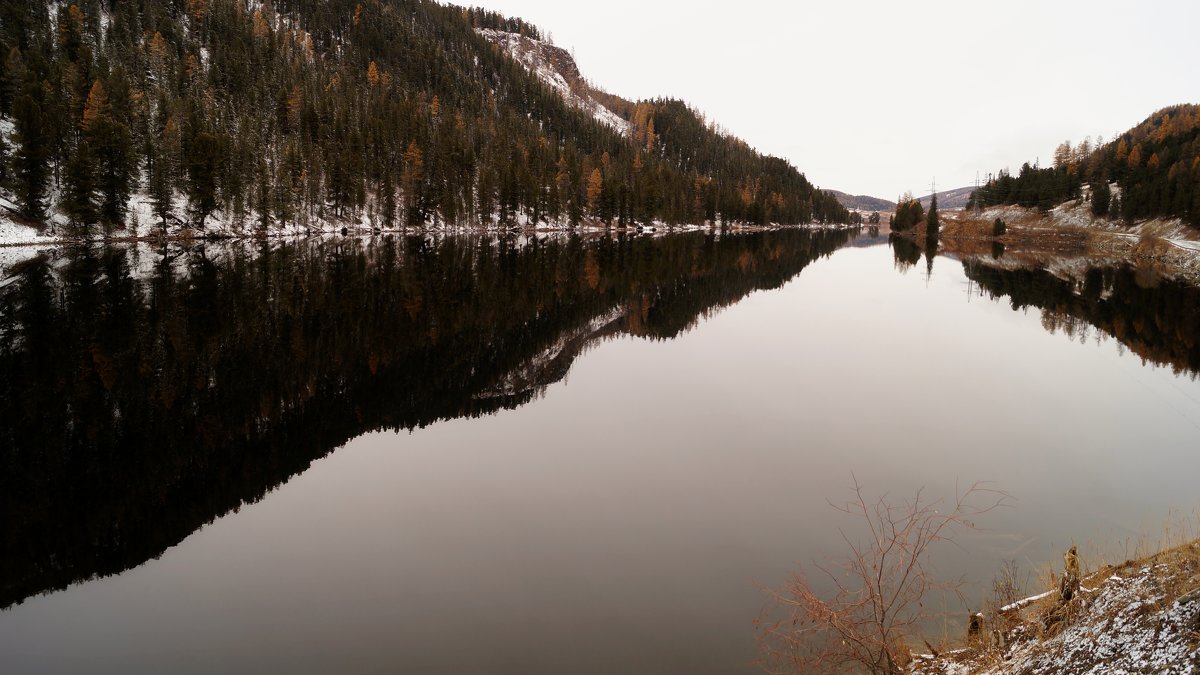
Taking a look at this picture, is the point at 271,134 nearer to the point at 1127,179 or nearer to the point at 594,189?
the point at 594,189

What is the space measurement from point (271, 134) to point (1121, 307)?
10999cm

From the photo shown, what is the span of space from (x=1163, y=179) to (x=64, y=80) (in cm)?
15635

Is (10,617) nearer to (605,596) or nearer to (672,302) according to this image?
(605,596)

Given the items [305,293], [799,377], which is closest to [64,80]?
[305,293]

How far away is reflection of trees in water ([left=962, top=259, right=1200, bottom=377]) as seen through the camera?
88.3ft

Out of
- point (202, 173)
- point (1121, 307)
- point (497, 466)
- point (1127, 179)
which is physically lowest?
point (497, 466)

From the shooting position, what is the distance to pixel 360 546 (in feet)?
34.2

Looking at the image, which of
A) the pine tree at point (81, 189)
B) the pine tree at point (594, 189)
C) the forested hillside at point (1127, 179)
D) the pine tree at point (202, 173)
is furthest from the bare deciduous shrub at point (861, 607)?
the pine tree at point (594, 189)

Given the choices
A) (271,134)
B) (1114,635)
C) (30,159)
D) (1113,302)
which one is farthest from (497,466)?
(271,134)

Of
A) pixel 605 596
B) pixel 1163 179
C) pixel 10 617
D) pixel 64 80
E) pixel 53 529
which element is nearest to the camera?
pixel 10 617

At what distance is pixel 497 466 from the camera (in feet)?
45.5

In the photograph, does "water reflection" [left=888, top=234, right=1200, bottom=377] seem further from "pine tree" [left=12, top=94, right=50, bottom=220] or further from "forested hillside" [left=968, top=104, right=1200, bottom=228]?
"pine tree" [left=12, top=94, right=50, bottom=220]

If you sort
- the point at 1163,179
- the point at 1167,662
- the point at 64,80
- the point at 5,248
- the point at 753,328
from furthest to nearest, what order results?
the point at 1163,179
the point at 64,80
the point at 5,248
the point at 753,328
the point at 1167,662

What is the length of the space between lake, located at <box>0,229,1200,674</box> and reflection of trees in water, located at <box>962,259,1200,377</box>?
465 millimetres
